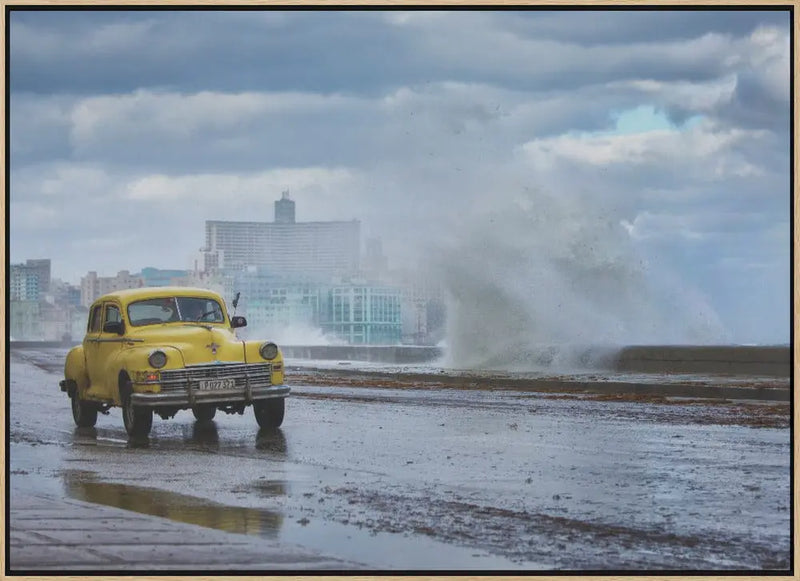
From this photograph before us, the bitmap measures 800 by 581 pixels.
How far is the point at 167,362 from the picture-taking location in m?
16.2

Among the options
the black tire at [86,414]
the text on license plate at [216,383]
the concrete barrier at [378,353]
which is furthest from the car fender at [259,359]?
the concrete barrier at [378,353]

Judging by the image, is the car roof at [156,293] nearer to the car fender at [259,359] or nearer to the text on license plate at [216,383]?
the car fender at [259,359]

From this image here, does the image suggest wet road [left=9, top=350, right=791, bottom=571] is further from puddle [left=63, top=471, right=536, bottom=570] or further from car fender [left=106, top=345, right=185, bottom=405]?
car fender [left=106, top=345, right=185, bottom=405]

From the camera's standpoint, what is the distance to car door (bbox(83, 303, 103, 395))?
1770 centimetres

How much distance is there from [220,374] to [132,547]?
851 cm

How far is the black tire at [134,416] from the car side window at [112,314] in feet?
4.62

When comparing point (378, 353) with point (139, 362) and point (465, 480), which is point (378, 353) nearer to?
point (139, 362)

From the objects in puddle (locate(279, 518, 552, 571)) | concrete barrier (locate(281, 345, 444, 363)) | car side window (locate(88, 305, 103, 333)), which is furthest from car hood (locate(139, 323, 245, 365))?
concrete barrier (locate(281, 345, 444, 363))

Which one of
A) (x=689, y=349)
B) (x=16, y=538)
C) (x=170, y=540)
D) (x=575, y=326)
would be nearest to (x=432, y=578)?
(x=170, y=540)

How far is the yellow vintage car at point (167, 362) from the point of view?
1618 cm

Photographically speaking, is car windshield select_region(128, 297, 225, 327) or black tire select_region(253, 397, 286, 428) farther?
car windshield select_region(128, 297, 225, 327)

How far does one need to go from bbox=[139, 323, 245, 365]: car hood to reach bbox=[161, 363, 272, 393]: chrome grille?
0.11 m

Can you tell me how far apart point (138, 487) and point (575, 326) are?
34.8 metres

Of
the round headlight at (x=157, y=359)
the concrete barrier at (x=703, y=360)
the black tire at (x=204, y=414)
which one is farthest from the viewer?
the concrete barrier at (x=703, y=360)
